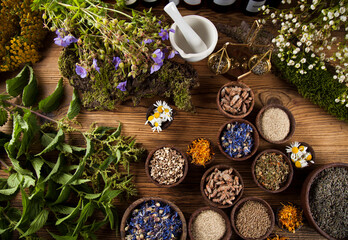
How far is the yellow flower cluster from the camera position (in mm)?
1449

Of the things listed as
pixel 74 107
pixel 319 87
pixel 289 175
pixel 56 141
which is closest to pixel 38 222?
pixel 56 141

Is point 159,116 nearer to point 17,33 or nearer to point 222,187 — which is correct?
point 222,187

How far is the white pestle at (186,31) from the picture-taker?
119 centimetres

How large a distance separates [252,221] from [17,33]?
155cm

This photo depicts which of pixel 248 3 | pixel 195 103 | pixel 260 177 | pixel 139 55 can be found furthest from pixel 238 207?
pixel 248 3

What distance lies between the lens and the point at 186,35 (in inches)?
52.5

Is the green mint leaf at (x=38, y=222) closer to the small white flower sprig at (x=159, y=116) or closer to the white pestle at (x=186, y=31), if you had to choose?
the small white flower sprig at (x=159, y=116)

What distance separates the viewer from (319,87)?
147cm

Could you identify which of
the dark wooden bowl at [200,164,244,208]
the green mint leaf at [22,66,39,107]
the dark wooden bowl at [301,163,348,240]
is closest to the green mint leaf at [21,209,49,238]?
the green mint leaf at [22,66,39,107]

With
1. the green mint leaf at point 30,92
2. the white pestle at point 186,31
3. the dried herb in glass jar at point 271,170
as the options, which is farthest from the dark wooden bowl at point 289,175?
the green mint leaf at point 30,92

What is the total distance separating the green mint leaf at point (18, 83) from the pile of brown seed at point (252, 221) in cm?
127

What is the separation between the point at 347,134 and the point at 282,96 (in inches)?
15.5

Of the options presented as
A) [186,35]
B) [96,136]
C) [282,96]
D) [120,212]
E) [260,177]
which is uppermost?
[186,35]

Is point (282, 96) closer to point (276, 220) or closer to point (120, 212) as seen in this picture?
point (276, 220)
